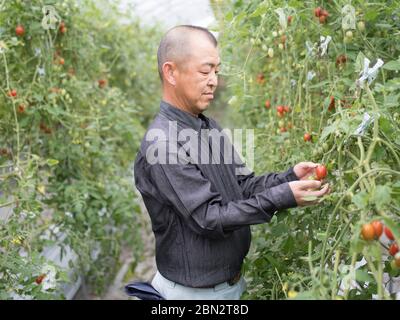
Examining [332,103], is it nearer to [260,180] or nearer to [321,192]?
[260,180]

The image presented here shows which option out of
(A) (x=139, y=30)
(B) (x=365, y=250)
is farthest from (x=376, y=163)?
(A) (x=139, y=30)

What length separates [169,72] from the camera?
1666 millimetres

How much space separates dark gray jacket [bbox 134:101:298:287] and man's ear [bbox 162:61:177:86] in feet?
0.26

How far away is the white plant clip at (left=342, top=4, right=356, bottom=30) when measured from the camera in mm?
1736

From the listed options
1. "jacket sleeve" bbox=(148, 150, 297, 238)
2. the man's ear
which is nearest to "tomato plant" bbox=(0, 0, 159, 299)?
"jacket sleeve" bbox=(148, 150, 297, 238)

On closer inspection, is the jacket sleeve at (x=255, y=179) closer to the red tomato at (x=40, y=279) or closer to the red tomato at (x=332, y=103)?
the red tomato at (x=332, y=103)

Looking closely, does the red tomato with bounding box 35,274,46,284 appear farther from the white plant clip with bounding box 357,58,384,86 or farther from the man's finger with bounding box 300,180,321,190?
the white plant clip with bounding box 357,58,384,86

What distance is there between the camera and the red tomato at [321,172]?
1532 mm

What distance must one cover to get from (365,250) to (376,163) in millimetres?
349

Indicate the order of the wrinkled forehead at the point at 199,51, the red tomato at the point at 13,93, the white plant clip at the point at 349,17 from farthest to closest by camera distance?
the red tomato at the point at 13,93
the white plant clip at the point at 349,17
the wrinkled forehead at the point at 199,51

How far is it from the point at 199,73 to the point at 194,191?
34cm

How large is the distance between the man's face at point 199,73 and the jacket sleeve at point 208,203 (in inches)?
8.8

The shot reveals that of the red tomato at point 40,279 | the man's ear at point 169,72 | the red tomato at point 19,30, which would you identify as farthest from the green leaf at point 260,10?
the red tomato at point 19,30

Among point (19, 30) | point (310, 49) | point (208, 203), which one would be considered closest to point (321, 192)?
point (208, 203)
